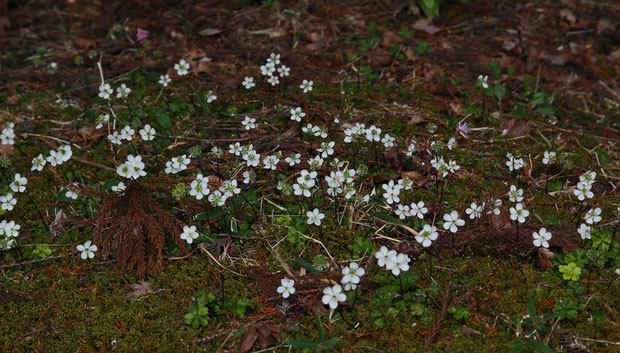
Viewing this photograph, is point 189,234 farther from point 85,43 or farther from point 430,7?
point 430,7

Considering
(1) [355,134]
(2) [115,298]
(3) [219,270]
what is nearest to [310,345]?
(3) [219,270]

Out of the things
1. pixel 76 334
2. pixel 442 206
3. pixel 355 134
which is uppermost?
pixel 355 134

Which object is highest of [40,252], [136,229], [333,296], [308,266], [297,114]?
[297,114]

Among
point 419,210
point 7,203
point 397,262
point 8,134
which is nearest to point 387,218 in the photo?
point 419,210

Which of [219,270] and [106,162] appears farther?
[106,162]

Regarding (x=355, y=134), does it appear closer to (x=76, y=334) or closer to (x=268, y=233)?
(x=268, y=233)

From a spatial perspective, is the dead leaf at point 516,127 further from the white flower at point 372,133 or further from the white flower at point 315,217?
the white flower at point 315,217

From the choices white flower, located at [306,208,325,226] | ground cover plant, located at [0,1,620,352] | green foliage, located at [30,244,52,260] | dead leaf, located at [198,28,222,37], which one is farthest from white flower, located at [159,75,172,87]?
white flower, located at [306,208,325,226]
